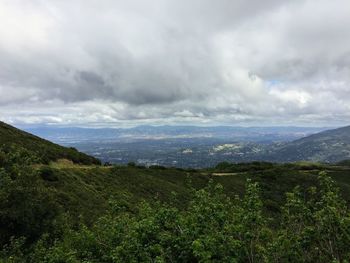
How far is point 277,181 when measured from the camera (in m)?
81.4

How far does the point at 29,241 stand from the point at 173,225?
13.6 m

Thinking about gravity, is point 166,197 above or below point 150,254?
below

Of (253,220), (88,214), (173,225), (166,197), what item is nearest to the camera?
(253,220)

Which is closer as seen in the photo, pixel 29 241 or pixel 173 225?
pixel 173 225

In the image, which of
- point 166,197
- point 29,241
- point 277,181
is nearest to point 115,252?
point 29,241

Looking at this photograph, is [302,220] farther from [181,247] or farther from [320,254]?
[181,247]

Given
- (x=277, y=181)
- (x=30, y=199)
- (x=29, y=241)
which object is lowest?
(x=277, y=181)

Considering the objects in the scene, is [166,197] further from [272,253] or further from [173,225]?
[272,253]

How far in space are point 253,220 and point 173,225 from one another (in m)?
3.15

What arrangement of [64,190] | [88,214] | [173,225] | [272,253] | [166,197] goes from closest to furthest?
[272,253]
[173,225]
[88,214]
[64,190]
[166,197]

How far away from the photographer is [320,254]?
10016mm

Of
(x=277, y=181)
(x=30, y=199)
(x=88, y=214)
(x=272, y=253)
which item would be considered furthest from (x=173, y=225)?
(x=277, y=181)

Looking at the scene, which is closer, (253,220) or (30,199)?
(253,220)

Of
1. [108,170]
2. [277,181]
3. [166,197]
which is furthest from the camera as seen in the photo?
[277,181]
